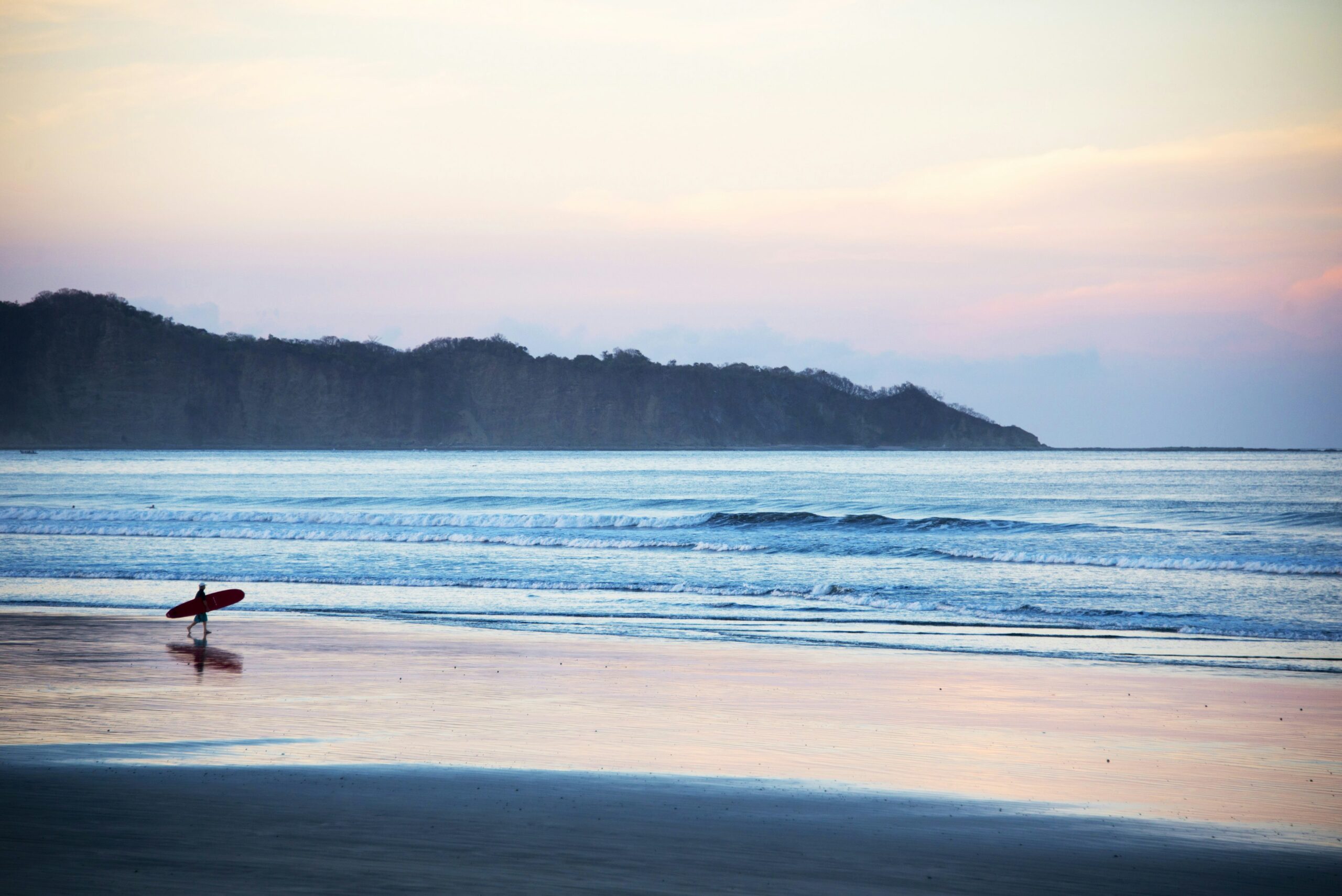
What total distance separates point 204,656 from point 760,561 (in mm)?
18590

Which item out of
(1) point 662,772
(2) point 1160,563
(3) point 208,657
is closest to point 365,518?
(2) point 1160,563

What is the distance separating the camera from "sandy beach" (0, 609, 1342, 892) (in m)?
7.27

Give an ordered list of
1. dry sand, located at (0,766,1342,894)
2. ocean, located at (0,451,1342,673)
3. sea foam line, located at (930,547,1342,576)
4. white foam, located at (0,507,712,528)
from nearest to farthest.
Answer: dry sand, located at (0,766,1342,894), ocean, located at (0,451,1342,673), sea foam line, located at (930,547,1342,576), white foam, located at (0,507,712,528)

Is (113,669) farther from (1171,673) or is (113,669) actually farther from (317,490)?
(317,490)

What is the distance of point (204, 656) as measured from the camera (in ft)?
53.5

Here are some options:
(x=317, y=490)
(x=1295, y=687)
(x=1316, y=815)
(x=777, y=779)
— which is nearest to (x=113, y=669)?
(x=777, y=779)

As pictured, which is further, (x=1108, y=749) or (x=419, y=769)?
(x=1108, y=749)

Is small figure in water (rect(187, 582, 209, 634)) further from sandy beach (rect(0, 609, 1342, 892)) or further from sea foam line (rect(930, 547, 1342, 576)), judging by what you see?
sea foam line (rect(930, 547, 1342, 576))

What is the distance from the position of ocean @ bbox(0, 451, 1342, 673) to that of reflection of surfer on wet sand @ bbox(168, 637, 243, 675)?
439cm

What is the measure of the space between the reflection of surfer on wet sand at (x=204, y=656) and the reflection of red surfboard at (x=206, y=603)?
864 mm

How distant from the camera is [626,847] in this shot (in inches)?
300

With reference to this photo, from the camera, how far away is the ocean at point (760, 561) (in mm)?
20062

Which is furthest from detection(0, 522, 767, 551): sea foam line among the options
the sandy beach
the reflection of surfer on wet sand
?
the sandy beach

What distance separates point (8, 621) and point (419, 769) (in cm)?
1371
